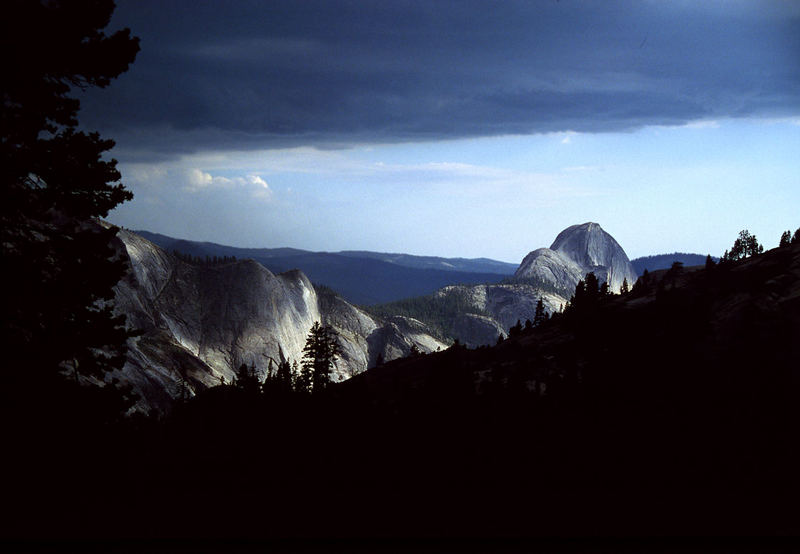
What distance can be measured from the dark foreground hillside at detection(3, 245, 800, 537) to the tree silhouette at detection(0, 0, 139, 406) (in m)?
2.09

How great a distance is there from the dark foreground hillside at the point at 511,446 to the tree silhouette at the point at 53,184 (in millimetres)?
2086

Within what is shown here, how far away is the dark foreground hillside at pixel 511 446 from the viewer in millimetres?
7082

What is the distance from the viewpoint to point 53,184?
517 inches

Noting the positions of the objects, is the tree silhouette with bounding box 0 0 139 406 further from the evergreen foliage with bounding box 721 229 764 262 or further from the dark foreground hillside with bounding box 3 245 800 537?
the evergreen foliage with bounding box 721 229 764 262

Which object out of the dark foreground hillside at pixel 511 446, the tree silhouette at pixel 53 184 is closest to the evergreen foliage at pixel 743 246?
the dark foreground hillside at pixel 511 446

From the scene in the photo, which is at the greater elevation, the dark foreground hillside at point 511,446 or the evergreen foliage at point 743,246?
the evergreen foliage at point 743,246

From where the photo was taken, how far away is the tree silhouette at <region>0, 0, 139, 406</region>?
12.3 meters

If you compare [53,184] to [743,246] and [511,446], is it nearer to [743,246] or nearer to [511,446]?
[511,446]

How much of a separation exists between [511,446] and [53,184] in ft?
125

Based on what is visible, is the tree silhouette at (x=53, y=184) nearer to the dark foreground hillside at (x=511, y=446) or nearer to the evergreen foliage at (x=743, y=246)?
the dark foreground hillside at (x=511, y=446)

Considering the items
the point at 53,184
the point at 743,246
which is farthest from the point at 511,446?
the point at 743,246

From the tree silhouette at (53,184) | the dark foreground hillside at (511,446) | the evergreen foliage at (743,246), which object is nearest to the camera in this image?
the dark foreground hillside at (511,446)

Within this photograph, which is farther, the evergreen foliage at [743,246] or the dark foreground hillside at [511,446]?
the evergreen foliage at [743,246]

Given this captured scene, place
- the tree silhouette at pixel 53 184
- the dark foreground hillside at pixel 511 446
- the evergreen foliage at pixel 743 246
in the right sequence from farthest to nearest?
the evergreen foliage at pixel 743 246 → the tree silhouette at pixel 53 184 → the dark foreground hillside at pixel 511 446
